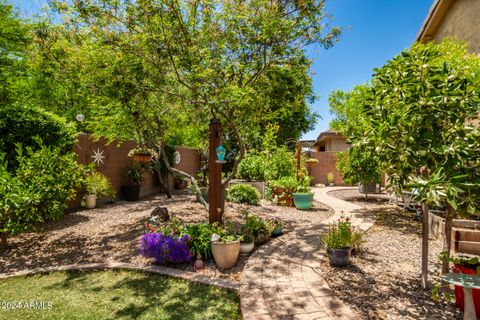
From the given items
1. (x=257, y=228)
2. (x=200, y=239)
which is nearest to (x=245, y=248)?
(x=257, y=228)

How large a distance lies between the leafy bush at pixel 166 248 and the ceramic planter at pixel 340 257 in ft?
7.82

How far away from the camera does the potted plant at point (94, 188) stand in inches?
370

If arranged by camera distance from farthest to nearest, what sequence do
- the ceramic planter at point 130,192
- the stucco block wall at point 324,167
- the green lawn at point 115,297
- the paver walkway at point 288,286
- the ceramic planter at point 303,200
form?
the stucco block wall at point 324,167 < the ceramic planter at point 130,192 < the ceramic planter at point 303,200 < the green lawn at point 115,297 < the paver walkway at point 288,286

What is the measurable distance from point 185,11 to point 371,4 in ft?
20.9

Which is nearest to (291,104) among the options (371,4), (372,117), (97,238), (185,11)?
(185,11)

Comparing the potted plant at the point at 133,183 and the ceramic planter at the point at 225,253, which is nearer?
the ceramic planter at the point at 225,253

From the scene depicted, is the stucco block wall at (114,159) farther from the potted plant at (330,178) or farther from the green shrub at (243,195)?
the potted plant at (330,178)

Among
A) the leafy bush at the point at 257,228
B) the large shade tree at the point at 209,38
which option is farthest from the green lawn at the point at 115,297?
the large shade tree at the point at 209,38

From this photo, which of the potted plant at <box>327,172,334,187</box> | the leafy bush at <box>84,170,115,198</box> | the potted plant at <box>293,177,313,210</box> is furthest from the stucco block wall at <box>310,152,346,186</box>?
the leafy bush at <box>84,170,115,198</box>

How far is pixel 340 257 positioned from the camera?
14.6 ft

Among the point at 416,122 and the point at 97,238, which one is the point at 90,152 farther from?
the point at 416,122

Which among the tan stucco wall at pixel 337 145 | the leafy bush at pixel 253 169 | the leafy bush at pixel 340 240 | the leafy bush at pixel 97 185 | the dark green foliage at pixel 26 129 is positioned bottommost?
the leafy bush at pixel 340 240

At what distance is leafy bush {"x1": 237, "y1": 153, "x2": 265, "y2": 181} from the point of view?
514 inches

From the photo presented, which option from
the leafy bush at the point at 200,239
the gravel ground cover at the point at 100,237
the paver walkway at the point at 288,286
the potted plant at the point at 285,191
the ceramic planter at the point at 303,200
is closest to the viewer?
the paver walkway at the point at 288,286
